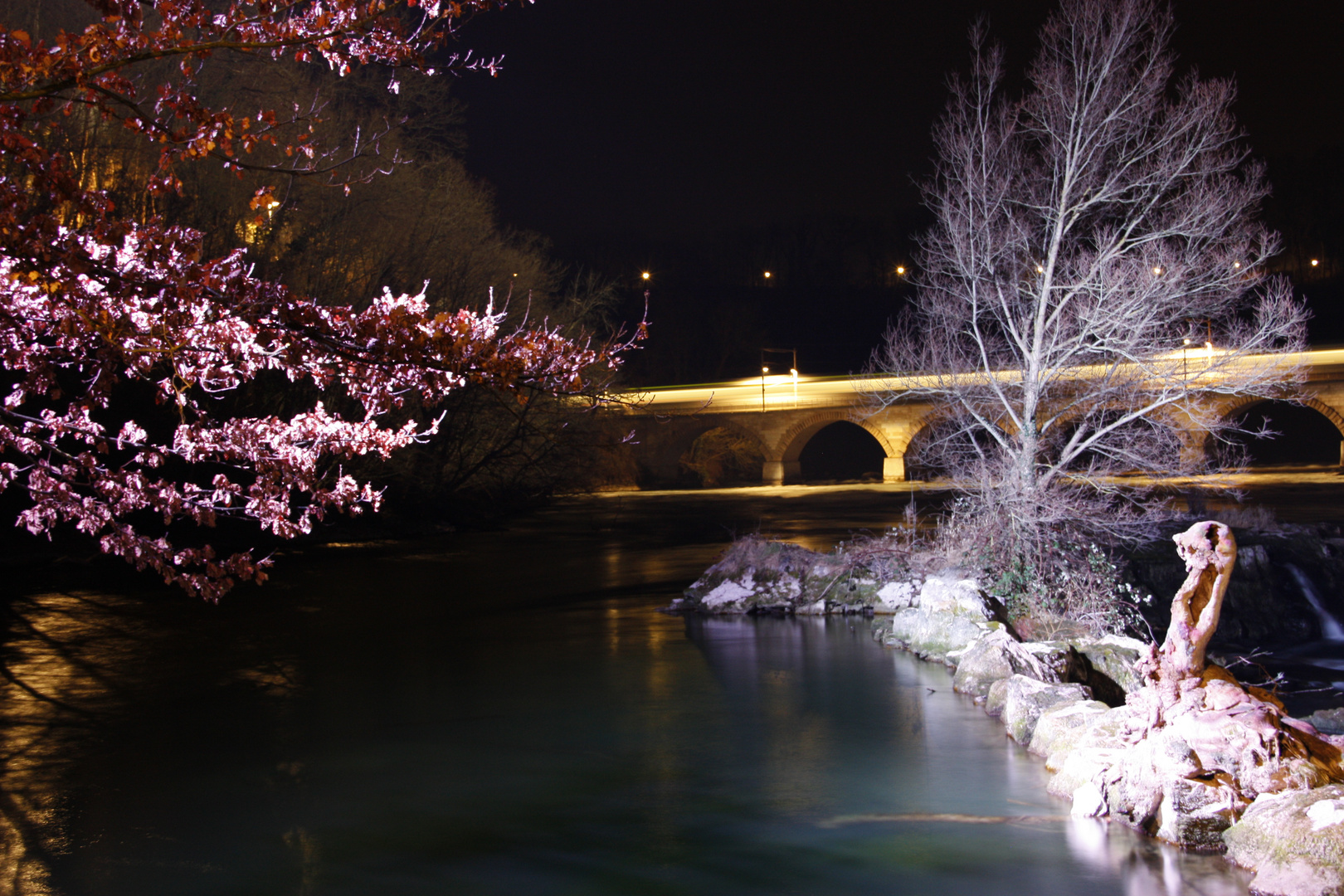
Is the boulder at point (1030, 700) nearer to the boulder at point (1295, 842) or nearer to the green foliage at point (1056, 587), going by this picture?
the boulder at point (1295, 842)

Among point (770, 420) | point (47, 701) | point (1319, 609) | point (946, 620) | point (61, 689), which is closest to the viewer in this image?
point (47, 701)

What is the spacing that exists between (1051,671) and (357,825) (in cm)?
554

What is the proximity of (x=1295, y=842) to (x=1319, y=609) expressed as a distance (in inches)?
521

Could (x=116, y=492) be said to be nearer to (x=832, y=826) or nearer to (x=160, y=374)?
(x=832, y=826)

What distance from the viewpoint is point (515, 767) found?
7.49 meters

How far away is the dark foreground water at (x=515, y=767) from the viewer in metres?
5.67

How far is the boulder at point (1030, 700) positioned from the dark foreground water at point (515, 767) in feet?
0.64

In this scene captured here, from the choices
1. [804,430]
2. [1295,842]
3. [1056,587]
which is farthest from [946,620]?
[804,430]

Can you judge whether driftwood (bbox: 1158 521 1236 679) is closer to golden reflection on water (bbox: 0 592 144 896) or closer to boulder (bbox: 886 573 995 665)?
boulder (bbox: 886 573 995 665)

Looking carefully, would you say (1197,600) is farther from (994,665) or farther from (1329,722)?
(1329,722)

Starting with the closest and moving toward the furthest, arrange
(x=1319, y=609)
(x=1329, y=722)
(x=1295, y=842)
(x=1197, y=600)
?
(x=1295, y=842)
(x=1197, y=600)
(x=1329, y=722)
(x=1319, y=609)

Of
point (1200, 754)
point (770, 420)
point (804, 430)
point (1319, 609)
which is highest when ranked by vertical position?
point (770, 420)

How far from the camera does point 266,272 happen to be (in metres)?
18.5

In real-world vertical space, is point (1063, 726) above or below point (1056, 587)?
below
